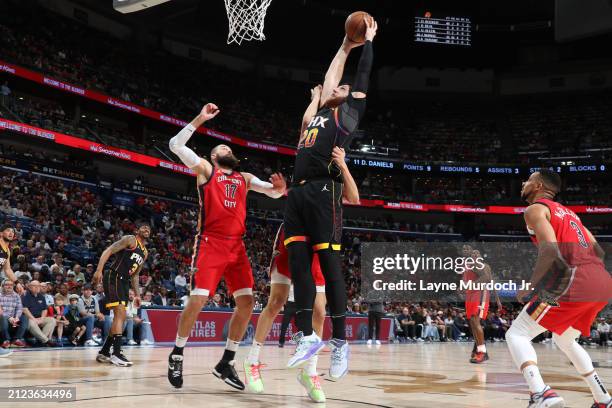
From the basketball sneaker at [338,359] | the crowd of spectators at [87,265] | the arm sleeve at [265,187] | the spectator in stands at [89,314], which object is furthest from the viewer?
the spectator in stands at [89,314]

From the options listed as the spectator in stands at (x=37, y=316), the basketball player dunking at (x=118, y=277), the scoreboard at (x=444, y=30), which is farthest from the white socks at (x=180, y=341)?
the scoreboard at (x=444, y=30)

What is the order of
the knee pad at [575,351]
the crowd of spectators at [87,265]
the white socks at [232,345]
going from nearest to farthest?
the knee pad at [575,351] < the white socks at [232,345] < the crowd of spectators at [87,265]

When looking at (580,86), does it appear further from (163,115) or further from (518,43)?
(163,115)

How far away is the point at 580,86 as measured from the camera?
41.0m

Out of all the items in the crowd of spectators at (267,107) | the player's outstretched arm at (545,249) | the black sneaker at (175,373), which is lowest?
the black sneaker at (175,373)

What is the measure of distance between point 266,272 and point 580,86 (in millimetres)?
26592

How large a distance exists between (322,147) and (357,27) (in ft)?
3.52

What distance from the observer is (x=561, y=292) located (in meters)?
4.43

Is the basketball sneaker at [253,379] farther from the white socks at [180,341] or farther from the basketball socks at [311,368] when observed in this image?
the basketball socks at [311,368]

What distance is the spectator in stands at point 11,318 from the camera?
36.6 ft

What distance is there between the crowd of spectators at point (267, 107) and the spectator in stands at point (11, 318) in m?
14.9

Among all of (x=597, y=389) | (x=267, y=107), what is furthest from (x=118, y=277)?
(x=267, y=107)

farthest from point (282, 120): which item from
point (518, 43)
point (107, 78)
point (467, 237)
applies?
point (518, 43)

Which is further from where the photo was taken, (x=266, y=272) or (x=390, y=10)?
(x=390, y=10)
